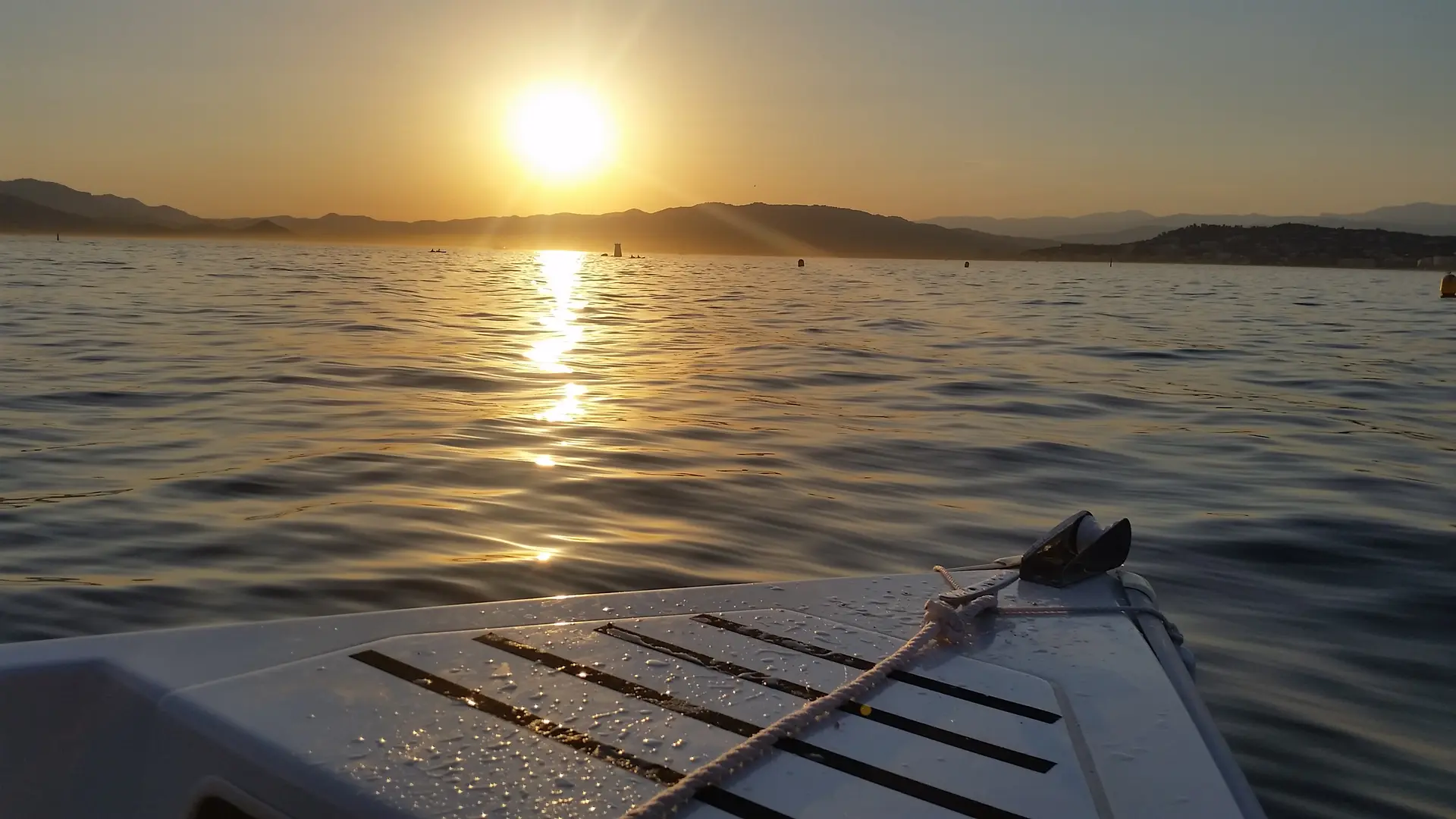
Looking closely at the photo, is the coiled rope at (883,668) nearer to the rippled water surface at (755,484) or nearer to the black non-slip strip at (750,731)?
the black non-slip strip at (750,731)

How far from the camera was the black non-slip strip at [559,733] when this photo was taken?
6.03 feet

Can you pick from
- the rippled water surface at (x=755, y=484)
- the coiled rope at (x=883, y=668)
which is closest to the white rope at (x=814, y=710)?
the coiled rope at (x=883, y=668)

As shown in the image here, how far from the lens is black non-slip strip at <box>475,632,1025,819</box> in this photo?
1869 mm

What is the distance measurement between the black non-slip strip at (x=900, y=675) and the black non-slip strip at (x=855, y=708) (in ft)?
0.62

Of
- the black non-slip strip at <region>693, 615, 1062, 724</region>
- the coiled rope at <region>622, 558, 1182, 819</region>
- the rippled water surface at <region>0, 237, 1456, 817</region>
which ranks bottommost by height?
the rippled water surface at <region>0, 237, 1456, 817</region>

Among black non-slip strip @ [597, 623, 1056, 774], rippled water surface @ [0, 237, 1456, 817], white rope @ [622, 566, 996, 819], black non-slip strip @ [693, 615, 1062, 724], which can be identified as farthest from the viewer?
rippled water surface @ [0, 237, 1456, 817]

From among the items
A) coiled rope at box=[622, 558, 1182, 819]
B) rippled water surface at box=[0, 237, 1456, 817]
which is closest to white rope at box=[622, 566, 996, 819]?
coiled rope at box=[622, 558, 1182, 819]

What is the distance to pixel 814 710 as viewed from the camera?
2.20 m

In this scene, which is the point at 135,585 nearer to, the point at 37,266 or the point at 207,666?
the point at 207,666

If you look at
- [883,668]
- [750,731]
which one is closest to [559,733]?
[750,731]

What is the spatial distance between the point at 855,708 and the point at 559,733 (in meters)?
0.66

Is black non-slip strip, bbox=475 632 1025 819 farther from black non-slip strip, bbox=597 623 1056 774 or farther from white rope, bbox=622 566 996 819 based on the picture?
black non-slip strip, bbox=597 623 1056 774

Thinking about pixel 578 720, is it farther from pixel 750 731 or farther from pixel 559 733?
pixel 750 731

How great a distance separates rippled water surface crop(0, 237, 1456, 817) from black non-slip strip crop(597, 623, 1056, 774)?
4.96 feet
